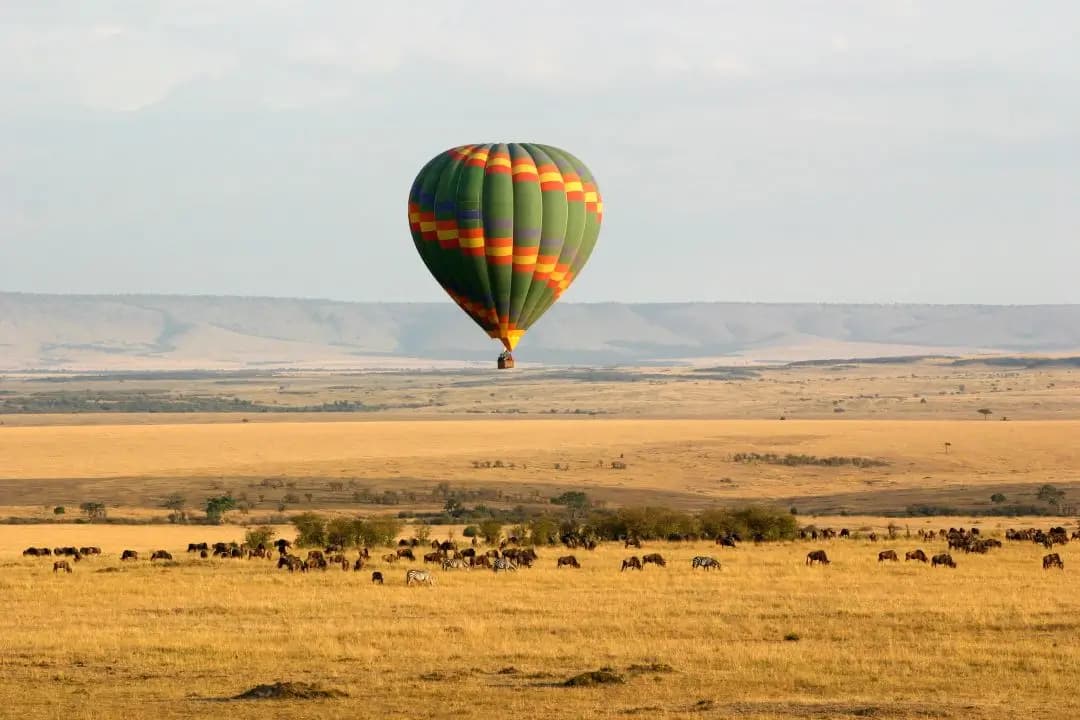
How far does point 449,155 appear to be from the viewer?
44.6 metres

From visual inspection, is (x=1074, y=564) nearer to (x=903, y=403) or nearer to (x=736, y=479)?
(x=736, y=479)

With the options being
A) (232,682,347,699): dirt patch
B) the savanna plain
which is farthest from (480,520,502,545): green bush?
(232,682,347,699): dirt patch

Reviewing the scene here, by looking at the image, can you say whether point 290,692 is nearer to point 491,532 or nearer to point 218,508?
point 491,532

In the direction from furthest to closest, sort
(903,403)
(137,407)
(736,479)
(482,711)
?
(137,407) < (903,403) < (736,479) < (482,711)

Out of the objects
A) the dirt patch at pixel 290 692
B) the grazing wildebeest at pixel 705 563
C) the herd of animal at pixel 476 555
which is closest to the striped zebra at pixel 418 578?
the herd of animal at pixel 476 555

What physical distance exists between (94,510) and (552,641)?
47265 mm

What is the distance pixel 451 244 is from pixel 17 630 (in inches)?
622

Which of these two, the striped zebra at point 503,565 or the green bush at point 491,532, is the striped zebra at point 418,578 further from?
the green bush at point 491,532

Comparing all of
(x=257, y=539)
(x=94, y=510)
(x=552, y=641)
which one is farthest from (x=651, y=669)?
(x=94, y=510)

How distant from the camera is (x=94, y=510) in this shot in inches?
2889

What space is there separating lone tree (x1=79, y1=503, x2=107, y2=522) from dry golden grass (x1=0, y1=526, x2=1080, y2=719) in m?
27.3

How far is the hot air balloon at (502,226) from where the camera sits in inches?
1711

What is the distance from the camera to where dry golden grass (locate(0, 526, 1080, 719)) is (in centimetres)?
2370

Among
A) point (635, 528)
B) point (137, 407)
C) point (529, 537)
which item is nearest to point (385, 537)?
point (529, 537)
